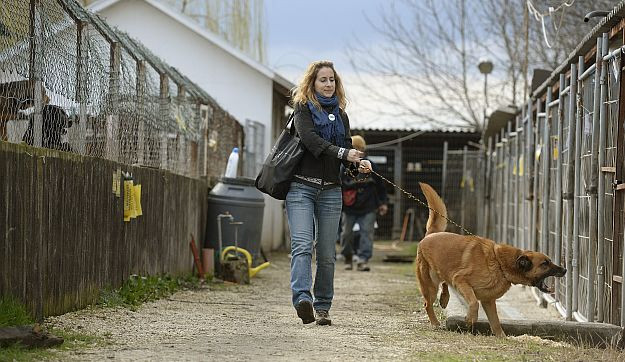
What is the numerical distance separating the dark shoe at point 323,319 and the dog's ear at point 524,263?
1.45 metres

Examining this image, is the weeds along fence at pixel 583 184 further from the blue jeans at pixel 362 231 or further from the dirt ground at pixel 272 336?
the blue jeans at pixel 362 231

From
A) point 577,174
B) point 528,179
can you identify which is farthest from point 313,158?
point 528,179

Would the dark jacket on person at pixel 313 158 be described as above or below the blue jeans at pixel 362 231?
above

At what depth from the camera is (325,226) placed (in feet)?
27.6

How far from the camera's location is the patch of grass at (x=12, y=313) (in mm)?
6609

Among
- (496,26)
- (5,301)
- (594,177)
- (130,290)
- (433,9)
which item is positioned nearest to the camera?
(5,301)

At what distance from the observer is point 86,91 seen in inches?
350

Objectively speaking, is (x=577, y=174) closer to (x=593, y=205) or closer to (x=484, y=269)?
(x=593, y=205)

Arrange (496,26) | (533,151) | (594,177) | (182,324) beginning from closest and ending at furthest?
(182,324), (594,177), (533,151), (496,26)

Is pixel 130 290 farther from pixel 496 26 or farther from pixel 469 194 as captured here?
pixel 496 26

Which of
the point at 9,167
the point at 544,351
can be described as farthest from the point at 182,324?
the point at 544,351

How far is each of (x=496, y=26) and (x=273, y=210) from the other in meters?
9.08

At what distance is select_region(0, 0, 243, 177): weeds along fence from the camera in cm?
721

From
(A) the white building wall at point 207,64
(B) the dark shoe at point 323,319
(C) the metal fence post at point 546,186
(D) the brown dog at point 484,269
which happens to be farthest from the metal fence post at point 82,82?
(A) the white building wall at point 207,64
